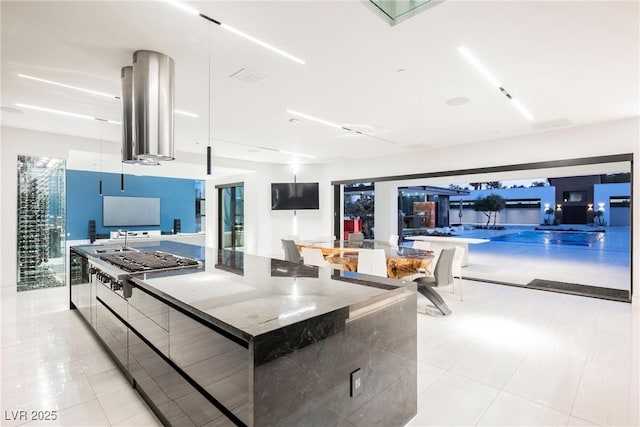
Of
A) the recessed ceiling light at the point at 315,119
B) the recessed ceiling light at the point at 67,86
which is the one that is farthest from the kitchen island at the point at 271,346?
the recessed ceiling light at the point at 315,119

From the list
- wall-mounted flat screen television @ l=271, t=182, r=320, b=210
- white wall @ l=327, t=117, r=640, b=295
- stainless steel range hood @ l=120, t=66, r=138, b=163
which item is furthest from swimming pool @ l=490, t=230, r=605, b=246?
stainless steel range hood @ l=120, t=66, r=138, b=163

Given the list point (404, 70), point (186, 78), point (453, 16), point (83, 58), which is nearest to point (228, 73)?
point (186, 78)

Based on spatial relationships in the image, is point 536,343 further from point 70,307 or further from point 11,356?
point 70,307

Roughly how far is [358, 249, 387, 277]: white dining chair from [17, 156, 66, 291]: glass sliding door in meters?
5.80

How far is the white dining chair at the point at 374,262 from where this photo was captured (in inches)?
162

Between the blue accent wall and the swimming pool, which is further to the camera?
the swimming pool

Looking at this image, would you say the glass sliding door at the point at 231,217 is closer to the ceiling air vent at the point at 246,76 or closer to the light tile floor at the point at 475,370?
the light tile floor at the point at 475,370

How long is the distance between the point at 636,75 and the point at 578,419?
350 centimetres

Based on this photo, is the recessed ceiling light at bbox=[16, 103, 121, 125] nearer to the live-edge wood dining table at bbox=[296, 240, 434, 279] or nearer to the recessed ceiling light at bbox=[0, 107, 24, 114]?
the recessed ceiling light at bbox=[0, 107, 24, 114]

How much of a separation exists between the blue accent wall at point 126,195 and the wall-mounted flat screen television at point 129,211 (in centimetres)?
16

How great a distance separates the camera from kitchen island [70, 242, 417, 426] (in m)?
1.29

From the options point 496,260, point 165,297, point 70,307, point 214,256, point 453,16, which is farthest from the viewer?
point 496,260

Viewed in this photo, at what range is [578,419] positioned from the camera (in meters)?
2.12

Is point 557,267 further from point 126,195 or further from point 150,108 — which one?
point 126,195
